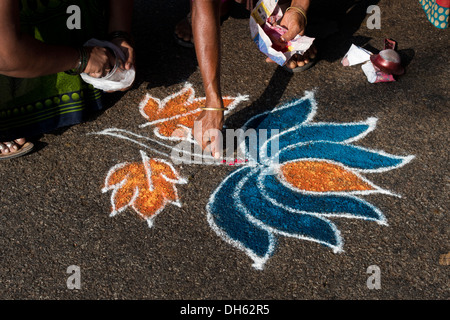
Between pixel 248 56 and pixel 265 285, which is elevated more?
pixel 248 56

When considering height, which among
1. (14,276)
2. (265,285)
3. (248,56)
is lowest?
(14,276)

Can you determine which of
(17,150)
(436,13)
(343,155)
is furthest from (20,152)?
(436,13)

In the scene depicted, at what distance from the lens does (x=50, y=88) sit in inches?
113

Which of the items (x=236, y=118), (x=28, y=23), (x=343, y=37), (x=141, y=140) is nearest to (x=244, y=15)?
(x=343, y=37)

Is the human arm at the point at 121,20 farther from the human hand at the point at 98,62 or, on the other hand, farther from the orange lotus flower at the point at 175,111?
the orange lotus flower at the point at 175,111

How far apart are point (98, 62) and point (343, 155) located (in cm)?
145

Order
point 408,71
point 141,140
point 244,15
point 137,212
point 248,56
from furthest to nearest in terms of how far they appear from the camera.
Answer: point 244,15
point 248,56
point 408,71
point 141,140
point 137,212

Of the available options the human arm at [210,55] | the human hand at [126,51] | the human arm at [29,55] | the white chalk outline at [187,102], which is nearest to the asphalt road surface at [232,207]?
the white chalk outline at [187,102]

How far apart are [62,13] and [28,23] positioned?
200 millimetres

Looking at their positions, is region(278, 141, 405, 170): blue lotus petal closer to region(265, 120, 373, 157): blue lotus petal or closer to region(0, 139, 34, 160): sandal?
region(265, 120, 373, 157): blue lotus petal

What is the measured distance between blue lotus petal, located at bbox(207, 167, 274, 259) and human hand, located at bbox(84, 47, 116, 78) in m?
0.92

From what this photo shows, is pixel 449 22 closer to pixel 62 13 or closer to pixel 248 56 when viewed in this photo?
pixel 248 56

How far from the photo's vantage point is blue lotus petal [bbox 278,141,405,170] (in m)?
2.71
